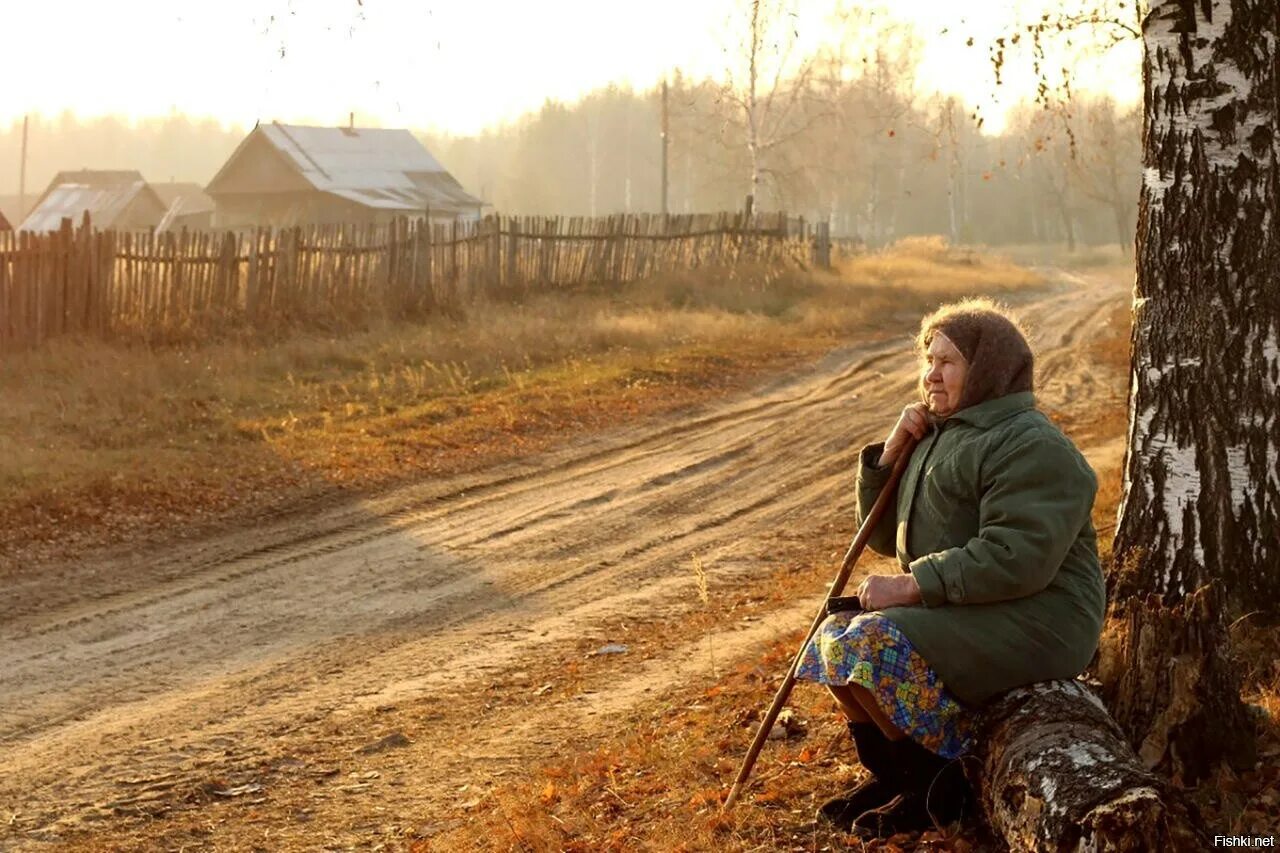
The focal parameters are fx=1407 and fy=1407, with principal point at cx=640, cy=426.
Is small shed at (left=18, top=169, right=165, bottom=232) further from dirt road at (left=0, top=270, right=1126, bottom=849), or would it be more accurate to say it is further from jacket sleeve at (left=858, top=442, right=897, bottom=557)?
jacket sleeve at (left=858, top=442, right=897, bottom=557)

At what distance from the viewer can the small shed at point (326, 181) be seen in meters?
40.6

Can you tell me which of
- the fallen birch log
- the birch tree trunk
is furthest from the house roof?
the fallen birch log

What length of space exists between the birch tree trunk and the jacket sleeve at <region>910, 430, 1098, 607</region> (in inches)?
36.0

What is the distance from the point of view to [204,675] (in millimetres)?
6348

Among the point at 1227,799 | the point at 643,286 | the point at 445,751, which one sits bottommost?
the point at 445,751

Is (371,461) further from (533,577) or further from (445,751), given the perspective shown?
(445,751)

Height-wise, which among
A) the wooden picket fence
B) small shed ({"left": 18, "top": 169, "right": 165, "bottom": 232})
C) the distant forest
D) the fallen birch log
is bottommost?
the fallen birch log

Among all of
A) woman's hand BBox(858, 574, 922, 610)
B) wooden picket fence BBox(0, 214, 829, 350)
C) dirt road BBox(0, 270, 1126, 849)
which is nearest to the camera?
woman's hand BBox(858, 574, 922, 610)

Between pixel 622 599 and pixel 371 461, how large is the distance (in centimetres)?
382

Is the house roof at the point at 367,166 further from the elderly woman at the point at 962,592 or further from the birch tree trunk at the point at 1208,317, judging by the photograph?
the elderly woman at the point at 962,592

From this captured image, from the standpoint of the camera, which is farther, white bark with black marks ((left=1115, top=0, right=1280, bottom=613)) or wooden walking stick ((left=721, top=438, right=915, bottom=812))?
white bark with black marks ((left=1115, top=0, right=1280, bottom=613))

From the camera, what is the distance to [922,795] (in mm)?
3887

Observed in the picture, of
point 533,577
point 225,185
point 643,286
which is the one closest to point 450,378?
point 533,577

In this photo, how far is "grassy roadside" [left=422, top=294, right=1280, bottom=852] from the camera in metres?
3.90
